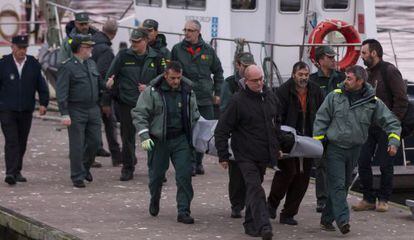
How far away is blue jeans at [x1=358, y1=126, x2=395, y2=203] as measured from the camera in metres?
14.1

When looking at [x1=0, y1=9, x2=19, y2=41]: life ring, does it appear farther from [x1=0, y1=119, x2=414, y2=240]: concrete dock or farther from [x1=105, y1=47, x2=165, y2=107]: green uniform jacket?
[x1=105, y1=47, x2=165, y2=107]: green uniform jacket

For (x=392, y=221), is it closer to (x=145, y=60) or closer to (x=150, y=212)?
(x=150, y=212)

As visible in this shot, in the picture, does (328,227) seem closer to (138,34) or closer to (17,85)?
(138,34)

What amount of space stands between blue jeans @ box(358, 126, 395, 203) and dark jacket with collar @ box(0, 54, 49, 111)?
3.88m

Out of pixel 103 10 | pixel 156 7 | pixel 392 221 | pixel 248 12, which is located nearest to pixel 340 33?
pixel 248 12

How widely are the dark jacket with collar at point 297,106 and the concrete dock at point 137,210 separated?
1.00 m

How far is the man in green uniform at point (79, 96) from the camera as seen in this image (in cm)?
1520

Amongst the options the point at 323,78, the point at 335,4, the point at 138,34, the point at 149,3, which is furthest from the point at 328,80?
the point at 149,3

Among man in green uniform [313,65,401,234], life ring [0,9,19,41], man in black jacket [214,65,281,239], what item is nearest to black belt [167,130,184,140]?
man in black jacket [214,65,281,239]

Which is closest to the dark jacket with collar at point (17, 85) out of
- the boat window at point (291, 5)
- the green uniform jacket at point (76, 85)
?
the green uniform jacket at point (76, 85)

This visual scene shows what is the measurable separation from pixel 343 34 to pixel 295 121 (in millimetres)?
6026

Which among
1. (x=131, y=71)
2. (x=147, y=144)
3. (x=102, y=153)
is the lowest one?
(x=102, y=153)

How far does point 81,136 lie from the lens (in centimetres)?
1545

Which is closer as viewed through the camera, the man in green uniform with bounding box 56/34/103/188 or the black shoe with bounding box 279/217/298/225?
the black shoe with bounding box 279/217/298/225
